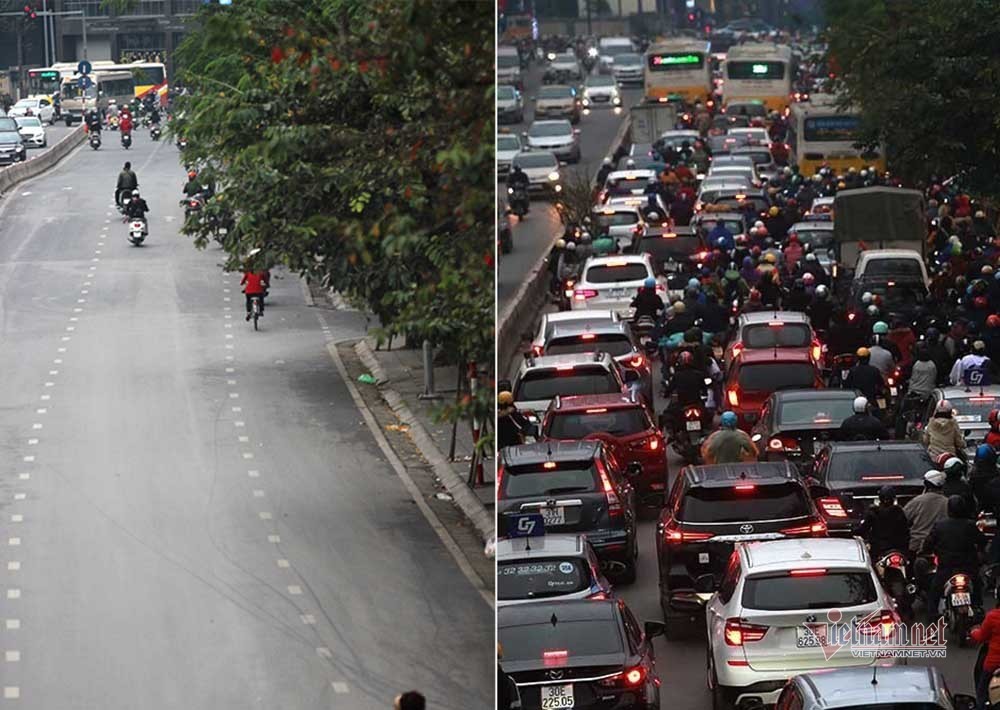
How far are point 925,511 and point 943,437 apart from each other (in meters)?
3.42

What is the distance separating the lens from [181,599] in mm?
10047

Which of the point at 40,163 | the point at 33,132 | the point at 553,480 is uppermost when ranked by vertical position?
the point at 33,132

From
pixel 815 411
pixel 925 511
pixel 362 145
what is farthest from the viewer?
pixel 815 411

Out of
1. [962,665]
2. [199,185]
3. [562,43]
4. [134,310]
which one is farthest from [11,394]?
[562,43]

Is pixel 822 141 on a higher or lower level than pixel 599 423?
lower

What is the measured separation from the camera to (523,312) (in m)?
35.8

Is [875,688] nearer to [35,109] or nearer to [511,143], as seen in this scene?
[35,109]

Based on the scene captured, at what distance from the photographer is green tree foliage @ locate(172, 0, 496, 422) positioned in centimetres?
955

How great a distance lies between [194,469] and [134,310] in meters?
0.84

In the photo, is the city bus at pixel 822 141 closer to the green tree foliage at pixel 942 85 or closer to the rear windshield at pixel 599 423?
the rear windshield at pixel 599 423

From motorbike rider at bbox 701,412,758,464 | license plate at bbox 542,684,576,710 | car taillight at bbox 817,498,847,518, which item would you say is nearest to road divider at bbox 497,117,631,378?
motorbike rider at bbox 701,412,758,464

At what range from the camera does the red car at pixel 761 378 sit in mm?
24875

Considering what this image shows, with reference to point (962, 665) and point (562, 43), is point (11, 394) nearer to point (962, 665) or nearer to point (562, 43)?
point (962, 665)

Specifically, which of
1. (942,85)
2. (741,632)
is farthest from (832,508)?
(741,632)
